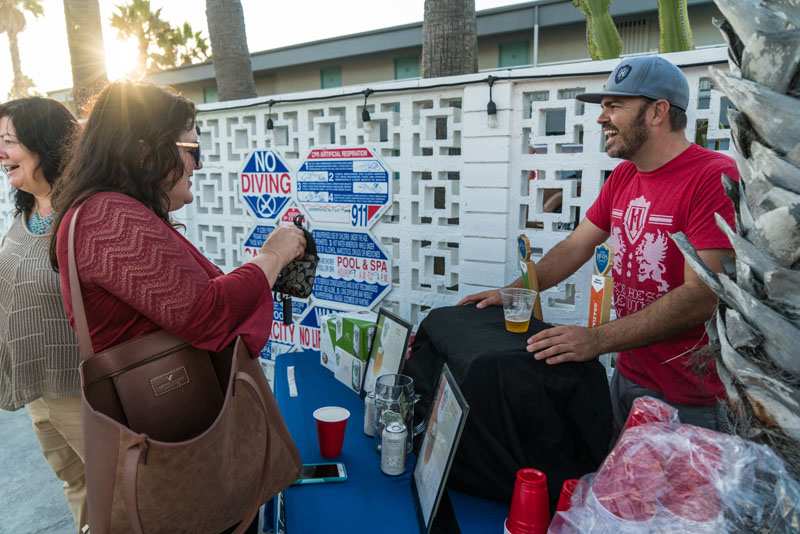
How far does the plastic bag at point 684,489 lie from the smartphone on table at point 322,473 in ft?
2.73

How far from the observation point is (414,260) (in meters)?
3.36

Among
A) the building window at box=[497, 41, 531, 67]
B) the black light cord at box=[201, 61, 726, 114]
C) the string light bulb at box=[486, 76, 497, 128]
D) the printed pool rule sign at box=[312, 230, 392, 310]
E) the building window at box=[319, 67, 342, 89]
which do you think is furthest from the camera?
the building window at box=[319, 67, 342, 89]

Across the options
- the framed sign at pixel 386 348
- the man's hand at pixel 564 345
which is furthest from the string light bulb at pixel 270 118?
the man's hand at pixel 564 345

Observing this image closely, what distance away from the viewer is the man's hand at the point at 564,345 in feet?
4.91

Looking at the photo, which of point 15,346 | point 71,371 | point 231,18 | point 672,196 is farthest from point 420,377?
point 231,18

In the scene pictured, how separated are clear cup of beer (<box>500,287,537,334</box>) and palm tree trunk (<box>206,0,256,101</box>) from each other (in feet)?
16.1

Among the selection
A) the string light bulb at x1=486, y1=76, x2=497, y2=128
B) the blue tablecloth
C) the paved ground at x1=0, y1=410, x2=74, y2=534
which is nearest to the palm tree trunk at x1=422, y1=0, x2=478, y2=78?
the string light bulb at x1=486, y1=76, x2=497, y2=128

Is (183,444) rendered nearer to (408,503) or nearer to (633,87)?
(408,503)

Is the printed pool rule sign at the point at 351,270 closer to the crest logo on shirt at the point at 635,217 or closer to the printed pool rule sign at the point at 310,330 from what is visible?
the printed pool rule sign at the point at 310,330

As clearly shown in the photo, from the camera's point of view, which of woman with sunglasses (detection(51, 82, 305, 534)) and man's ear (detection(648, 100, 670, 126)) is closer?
woman with sunglasses (detection(51, 82, 305, 534))

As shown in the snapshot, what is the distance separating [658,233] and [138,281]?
1.68 m

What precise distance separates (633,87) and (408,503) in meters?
1.66

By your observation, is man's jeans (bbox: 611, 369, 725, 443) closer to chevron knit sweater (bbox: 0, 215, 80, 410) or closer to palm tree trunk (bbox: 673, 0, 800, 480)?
palm tree trunk (bbox: 673, 0, 800, 480)

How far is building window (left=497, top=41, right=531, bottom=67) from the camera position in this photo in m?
13.7
